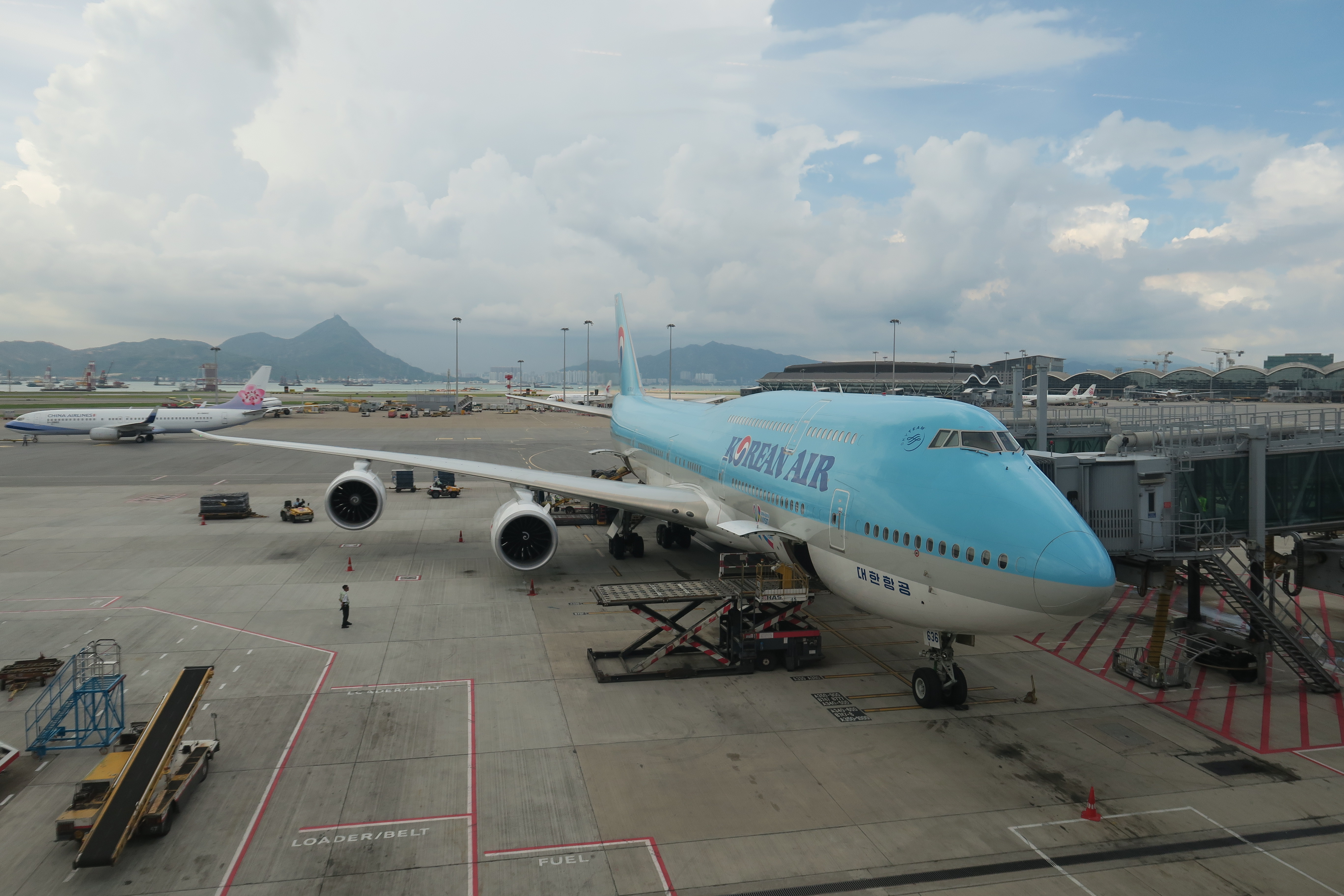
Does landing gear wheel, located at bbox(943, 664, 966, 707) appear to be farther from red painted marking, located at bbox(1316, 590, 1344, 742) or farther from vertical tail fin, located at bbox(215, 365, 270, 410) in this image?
vertical tail fin, located at bbox(215, 365, 270, 410)

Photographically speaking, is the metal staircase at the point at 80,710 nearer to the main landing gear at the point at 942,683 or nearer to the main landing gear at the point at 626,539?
the main landing gear at the point at 942,683

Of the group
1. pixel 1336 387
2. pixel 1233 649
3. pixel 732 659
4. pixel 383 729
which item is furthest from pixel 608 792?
pixel 1336 387

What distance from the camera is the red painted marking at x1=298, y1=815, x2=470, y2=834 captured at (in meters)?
10.9

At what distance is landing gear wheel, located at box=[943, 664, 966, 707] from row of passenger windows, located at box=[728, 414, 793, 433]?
21.6 ft

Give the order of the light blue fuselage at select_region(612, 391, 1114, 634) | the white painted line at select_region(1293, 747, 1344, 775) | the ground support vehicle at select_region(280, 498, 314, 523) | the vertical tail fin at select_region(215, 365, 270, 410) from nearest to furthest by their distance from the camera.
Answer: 1. the light blue fuselage at select_region(612, 391, 1114, 634)
2. the white painted line at select_region(1293, 747, 1344, 775)
3. the ground support vehicle at select_region(280, 498, 314, 523)
4. the vertical tail fin at select_region(215, 365, 270, 410)

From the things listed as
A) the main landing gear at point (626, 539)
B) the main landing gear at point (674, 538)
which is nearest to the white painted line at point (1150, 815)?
the main landing gear at point (626, 539)

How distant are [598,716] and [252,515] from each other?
1109 inches

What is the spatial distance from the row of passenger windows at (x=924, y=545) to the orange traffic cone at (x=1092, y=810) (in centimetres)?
383

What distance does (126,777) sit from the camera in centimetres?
1087

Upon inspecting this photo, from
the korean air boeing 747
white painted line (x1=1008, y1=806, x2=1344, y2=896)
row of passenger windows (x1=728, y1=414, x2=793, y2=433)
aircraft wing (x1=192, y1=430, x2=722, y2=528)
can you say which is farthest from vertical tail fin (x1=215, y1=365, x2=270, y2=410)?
white painted line (x1=1008, y1=806, x2=1344, y2=896)

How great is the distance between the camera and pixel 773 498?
17734mm

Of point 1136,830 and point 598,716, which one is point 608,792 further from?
point 1136,830

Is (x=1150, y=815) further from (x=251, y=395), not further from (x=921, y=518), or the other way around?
(x=251, y=395)

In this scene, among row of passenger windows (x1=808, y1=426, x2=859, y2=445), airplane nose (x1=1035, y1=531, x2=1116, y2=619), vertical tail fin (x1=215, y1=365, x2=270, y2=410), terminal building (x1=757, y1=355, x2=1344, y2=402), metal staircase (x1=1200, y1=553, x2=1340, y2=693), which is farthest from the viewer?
terminal building (x1=757, y1=355, x2=1344, y2=402)
